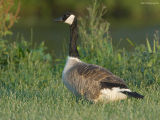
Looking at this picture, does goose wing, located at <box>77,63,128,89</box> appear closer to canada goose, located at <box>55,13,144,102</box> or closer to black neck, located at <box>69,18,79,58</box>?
canada goose, located at <box>55,13,144,102</box>

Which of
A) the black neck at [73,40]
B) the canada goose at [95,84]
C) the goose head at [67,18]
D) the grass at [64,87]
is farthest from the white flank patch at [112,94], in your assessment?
the goose head at [67,18]

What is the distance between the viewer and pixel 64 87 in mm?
7508

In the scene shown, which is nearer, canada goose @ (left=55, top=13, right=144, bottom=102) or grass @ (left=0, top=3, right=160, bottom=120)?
grass @ (left=0, top=3, right=160, bottom=120)

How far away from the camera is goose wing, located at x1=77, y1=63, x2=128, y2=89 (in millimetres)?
5754

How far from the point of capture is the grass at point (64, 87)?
5.22 meters

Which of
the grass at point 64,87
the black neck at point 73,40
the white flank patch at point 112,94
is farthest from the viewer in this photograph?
the black neck at point 73,40

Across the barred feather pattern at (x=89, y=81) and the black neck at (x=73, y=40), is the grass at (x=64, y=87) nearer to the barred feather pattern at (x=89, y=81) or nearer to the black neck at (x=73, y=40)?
the barred feather pattern at (x=89, y=81)

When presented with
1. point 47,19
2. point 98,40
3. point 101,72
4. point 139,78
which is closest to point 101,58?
point 98,40

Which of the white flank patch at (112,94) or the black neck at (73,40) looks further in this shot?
the black neck at (73,40)

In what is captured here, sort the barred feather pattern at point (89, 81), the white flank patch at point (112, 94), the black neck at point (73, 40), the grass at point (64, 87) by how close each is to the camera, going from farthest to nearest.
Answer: the black neck at point (73, 40)
the barred feather pattern at point (89, 81)
the white flank patch at point (112, 94)
the grass at point (64, 87)

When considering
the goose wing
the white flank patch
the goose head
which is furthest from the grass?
the goose head

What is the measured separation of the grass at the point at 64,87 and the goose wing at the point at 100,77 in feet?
1.14

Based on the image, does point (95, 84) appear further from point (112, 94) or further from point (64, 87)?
point (64, 87)

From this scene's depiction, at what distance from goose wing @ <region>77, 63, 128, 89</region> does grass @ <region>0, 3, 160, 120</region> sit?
1.14 ft
